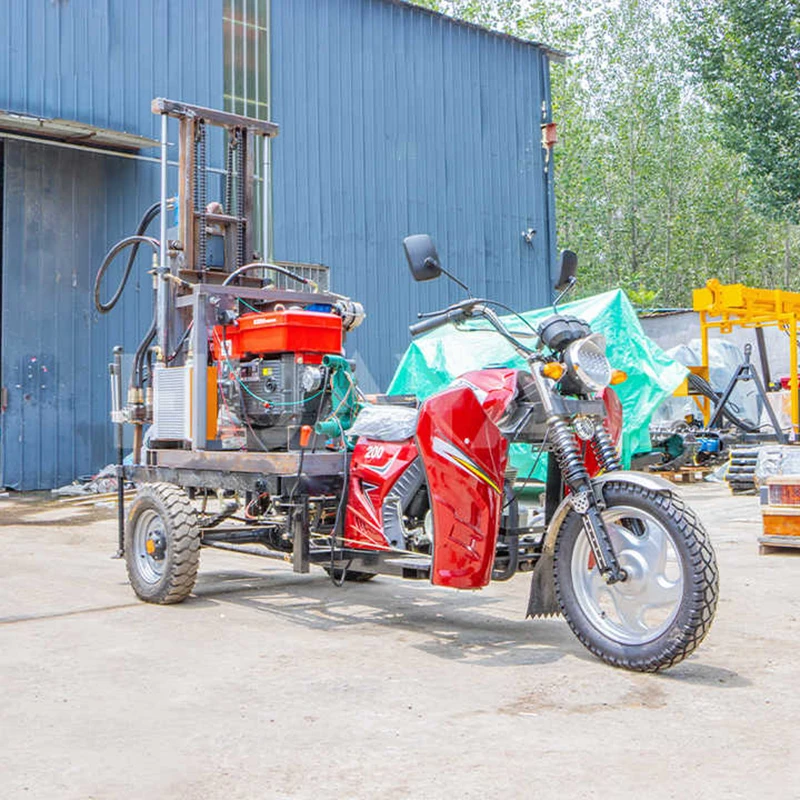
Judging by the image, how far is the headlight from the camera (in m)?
4.84

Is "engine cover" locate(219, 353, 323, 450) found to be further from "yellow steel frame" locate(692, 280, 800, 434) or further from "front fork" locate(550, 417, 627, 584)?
"yellow steel frame" locate(692, 280, 800, 434)

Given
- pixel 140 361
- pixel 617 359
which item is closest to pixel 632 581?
pixel 140 361

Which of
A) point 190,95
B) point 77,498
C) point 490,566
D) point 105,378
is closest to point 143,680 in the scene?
point 490,566

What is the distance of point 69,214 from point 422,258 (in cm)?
1093

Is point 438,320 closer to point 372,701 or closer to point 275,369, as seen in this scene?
point 275,369

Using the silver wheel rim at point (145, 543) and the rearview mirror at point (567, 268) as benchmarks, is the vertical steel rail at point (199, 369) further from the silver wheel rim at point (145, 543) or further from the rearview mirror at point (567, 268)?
the rearview mirror at point (567, 268)

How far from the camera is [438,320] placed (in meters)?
5.31

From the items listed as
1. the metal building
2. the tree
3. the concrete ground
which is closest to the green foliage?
the tree

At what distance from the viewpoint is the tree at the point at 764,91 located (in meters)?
21.9

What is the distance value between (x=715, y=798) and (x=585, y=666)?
1.61 meters

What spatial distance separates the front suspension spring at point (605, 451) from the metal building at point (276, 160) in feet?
33.7

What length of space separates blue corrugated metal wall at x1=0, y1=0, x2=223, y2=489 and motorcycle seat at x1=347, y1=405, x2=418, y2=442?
943cm

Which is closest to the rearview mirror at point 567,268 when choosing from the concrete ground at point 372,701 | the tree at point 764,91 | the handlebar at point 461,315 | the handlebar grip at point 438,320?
the handlebar at point 461,315

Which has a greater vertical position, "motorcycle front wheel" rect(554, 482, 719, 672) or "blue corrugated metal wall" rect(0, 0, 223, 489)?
"blue corrugated metal wall" rect(0, 0, 223, 489)
